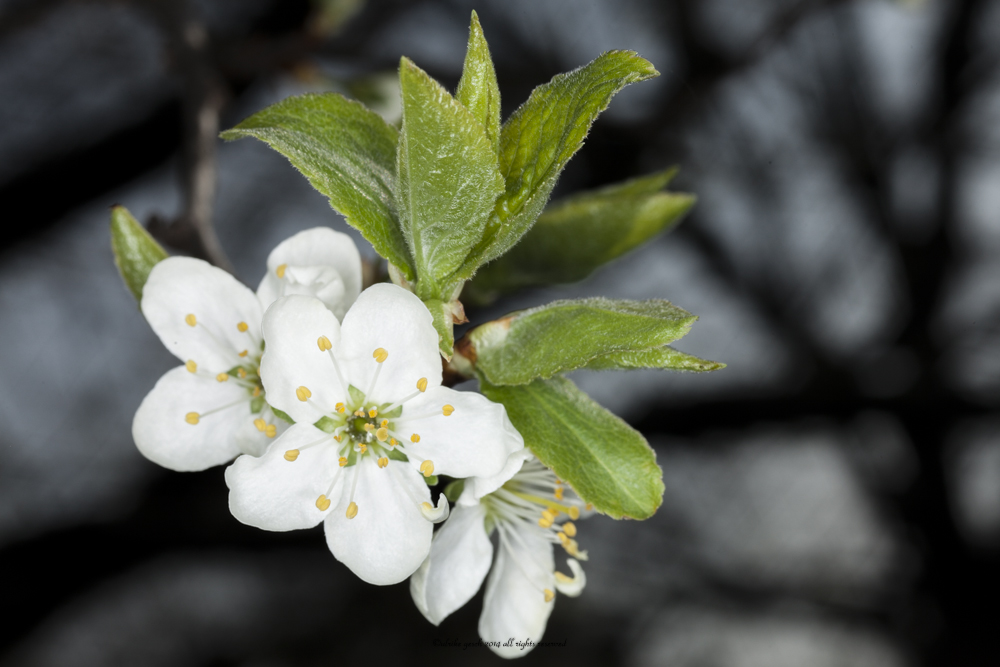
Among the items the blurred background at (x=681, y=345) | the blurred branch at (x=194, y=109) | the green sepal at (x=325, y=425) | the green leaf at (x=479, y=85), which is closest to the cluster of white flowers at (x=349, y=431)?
the green sepal at (x=325, y=425)

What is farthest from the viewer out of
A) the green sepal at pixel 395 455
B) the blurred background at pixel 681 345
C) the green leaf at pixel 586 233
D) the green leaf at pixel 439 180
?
the blurred background at pixel 681 345

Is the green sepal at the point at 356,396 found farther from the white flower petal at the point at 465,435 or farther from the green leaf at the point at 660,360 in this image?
the green leaf at the point at 660,360

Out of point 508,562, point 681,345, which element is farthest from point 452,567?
point 681,345

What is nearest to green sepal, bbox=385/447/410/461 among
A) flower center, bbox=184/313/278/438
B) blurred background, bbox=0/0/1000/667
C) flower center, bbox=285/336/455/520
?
flower center, bbox=285/336/455/520

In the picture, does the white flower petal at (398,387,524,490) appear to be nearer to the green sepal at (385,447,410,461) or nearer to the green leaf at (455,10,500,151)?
the green sepal at (385,447,410,461)

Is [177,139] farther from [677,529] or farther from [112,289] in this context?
[677,529]

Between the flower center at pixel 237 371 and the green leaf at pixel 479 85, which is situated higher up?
the green leaf at pixel 479 85
